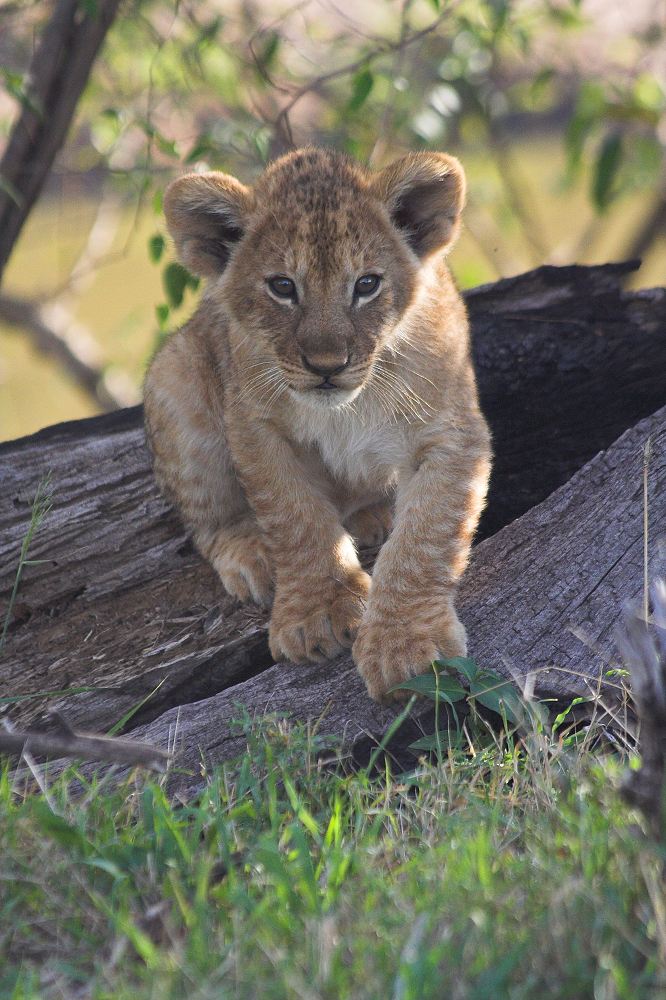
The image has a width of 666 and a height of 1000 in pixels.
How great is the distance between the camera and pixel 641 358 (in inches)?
158

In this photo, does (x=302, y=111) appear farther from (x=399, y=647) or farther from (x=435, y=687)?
(x=435, y=687)

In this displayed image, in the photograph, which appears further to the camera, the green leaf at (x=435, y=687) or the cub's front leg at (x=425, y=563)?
the cub's front leg at (x=425, y=563)

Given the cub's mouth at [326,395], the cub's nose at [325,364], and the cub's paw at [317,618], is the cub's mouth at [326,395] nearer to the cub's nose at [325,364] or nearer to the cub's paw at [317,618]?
the cub's nose at [325,364]

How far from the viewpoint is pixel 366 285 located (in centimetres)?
343

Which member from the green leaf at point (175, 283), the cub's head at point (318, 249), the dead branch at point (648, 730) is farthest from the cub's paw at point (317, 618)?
the green leaf at point (175, 283)

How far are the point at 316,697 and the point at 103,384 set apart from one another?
552 centimetres

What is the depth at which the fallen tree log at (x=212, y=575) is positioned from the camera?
3.28m

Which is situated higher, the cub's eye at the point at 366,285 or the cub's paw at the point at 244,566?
the cub's eye at the point at 366,285

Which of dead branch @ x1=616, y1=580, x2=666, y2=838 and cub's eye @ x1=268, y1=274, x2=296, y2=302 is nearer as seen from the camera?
dead branch @ x1=616, y1=580, x2=666, y2=838

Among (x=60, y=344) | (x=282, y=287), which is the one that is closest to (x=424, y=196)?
(x=282, y=287)

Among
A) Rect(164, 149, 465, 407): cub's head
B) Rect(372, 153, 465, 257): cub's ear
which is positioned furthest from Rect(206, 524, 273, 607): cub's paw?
Rect(372, 153, 465, 257): cub's ear

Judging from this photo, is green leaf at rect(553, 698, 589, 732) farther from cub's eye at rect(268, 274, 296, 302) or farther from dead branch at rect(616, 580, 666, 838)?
cub's eye at rect(268, 274, 296, 302)

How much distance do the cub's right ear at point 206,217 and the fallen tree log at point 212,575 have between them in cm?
95

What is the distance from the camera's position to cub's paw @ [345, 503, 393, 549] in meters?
4.11
